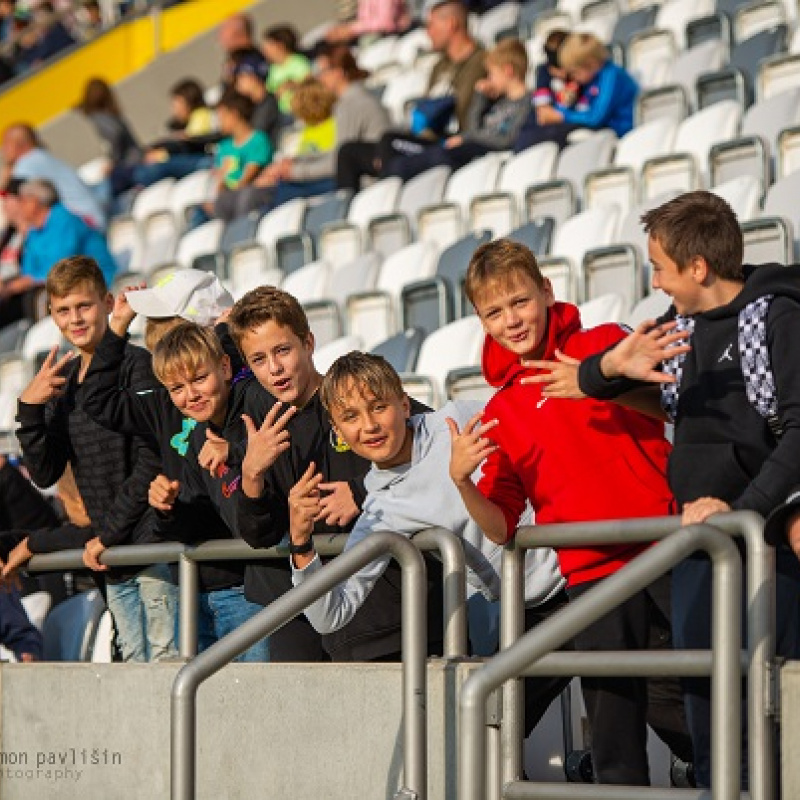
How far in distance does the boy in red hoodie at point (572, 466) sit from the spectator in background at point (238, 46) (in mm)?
11051

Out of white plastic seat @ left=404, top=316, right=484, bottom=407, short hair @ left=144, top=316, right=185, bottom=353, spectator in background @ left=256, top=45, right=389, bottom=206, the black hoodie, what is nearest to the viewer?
the black hoodie

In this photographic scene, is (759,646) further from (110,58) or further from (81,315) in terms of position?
(110,58)

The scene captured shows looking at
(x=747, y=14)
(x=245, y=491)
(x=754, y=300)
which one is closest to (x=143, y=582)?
(x=245, y=491)

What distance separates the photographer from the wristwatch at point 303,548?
529cm

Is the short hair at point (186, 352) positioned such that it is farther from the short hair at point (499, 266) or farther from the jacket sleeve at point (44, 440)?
the short hair at point (499, 266)

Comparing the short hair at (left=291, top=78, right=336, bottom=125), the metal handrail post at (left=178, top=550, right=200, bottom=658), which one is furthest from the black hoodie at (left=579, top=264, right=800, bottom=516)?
the short hair at (left=291, top=78, right=336, bottom=125)

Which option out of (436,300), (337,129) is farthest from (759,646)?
(337,129)

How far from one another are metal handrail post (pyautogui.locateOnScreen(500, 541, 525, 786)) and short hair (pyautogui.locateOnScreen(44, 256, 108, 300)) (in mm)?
2527

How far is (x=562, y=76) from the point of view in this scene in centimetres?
1130

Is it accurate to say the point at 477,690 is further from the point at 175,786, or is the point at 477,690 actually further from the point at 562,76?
the point at 562,76

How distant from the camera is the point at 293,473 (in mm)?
5688

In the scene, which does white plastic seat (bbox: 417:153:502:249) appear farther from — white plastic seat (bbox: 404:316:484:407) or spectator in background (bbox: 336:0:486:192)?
white plastic seat (bbox: 404:316:484:407)

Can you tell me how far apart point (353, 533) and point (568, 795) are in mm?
1006

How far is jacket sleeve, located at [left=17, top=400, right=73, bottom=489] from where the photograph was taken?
6754 millimetres
